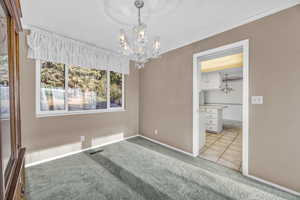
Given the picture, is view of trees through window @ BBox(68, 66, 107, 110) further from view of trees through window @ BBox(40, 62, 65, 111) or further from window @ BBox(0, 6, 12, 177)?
window @ BBox(0, 6, 12, 177)

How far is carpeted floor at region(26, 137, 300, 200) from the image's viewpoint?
1563 mm

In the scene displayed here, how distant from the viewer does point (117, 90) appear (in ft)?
11.5

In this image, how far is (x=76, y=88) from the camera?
9.12ft

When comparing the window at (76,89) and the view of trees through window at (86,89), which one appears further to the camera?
the view of trees through window at (86,89)

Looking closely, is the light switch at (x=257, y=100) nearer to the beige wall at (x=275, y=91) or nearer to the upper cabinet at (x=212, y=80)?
the beige wall at (x=275, y=91)

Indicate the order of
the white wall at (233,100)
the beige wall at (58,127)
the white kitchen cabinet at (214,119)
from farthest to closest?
1. the white wall at (233,100)
2. the white kitchen cabinet at (214,119)
3. the beige wall at (58,127)

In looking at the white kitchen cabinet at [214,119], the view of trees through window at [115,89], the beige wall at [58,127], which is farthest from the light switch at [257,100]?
the view of trees through window at [115,89]

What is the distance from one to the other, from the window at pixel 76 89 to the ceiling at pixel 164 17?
774 mm

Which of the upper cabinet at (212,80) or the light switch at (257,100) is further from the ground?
the upper cabinet at (212,80)

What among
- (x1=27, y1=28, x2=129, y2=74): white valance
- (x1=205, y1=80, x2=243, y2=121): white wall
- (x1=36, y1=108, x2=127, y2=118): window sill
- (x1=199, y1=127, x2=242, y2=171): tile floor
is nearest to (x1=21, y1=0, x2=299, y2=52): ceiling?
(x1=27, y1=28, x2=129, y2=74): white valance

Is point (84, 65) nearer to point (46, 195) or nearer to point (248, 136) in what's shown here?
point (46, 195)

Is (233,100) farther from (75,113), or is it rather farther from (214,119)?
(75,113)

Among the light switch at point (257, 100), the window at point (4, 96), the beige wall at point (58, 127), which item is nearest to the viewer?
the window at point (4, 96)

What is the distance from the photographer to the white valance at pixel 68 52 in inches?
86.5
